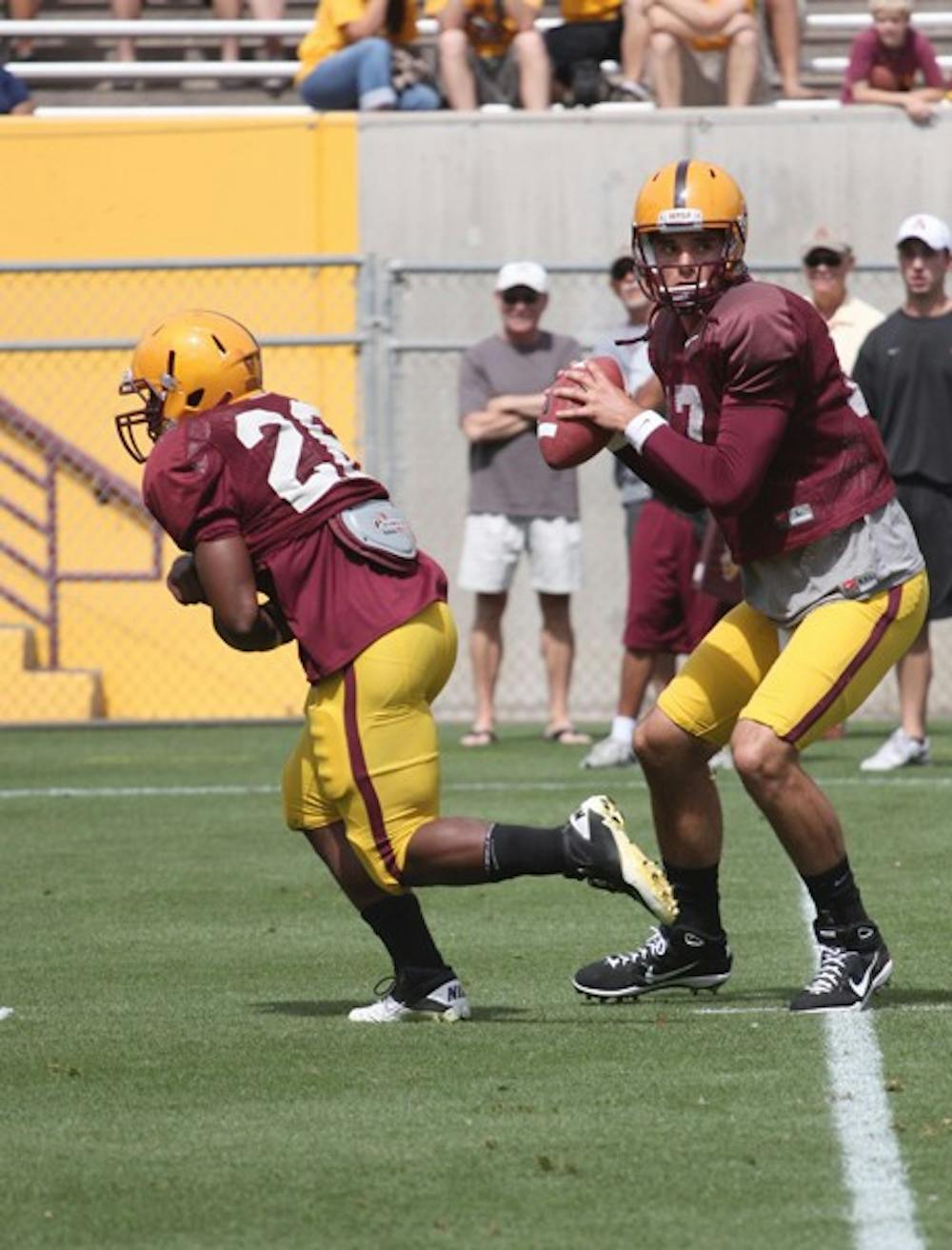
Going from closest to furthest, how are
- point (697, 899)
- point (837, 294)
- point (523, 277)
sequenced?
point (697, 899) < point (837, 294) < point (523, 277)

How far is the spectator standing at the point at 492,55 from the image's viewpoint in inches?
639

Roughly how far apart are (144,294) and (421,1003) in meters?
9.67

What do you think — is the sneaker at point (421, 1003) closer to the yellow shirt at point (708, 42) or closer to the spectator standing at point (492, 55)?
the spectator standing at point (492, 55)

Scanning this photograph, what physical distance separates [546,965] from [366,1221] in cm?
299

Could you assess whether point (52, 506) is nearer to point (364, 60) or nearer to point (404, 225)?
point (404, 225)

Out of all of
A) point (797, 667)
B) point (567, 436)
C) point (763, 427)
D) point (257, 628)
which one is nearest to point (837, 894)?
point (797, 667)

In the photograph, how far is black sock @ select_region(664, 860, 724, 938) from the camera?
22.5 feet

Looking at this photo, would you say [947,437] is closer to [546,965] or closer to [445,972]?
[546,965]

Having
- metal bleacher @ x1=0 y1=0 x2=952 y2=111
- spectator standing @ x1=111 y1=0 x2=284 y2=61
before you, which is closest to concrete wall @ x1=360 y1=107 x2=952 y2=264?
metal bleacher @ x1=0 y1=0 x2=952 y2=111

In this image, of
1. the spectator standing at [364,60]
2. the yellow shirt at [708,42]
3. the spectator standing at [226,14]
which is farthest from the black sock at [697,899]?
the spectator standing at [226,14]

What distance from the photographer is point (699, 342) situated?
20.9ft

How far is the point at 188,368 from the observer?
649 cm

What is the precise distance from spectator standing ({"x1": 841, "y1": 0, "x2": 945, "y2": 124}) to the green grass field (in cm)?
686

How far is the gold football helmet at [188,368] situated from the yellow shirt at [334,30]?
10.1m
